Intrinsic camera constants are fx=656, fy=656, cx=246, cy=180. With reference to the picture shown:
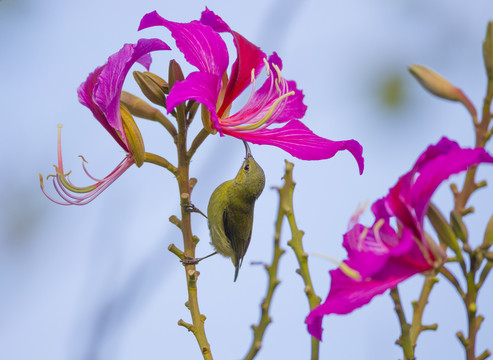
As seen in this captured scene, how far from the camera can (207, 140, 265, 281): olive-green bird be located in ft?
8.64

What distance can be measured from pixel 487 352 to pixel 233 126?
3.10 feet

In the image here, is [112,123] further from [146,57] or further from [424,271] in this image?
[424,271]

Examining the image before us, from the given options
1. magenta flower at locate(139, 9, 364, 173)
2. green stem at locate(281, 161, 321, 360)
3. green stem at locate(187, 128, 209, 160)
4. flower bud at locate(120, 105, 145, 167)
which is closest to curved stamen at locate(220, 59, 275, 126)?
magenta flower at locate(139, 9, 364, 173)

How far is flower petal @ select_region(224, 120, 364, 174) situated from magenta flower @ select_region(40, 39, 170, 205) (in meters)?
0.27

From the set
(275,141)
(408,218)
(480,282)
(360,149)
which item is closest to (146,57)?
(275,141)

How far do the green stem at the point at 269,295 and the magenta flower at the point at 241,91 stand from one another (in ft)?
1.04

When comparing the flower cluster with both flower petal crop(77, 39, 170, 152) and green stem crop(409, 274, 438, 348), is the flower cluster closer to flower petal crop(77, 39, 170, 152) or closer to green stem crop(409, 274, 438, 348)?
flower petal crop(77, 39, 170, 152)

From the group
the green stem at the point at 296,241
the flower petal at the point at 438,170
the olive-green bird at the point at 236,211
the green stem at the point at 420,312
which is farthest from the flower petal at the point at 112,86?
the olive-green bird at the point at 236,211

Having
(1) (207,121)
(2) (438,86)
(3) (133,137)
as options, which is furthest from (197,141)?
(2) (438,86)

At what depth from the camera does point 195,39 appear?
65.6 inches

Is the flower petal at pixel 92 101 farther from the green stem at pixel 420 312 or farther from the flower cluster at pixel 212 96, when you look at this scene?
the green stem at pixel 420 312

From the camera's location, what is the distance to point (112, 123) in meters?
1.70

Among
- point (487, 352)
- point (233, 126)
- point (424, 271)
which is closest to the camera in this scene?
point (487, 352)

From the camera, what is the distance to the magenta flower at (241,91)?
1.63m
